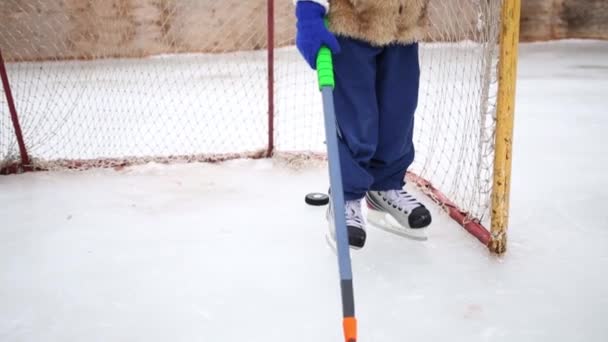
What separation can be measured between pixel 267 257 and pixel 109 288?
0.39 m

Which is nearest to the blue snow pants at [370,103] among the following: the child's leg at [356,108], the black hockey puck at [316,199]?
the child's leg at [356,108]

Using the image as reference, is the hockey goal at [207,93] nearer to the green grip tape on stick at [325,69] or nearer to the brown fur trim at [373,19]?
the brown fur trim at [373,19]

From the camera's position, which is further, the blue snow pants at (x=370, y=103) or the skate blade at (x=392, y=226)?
the skate blade at (x=392, y=226)

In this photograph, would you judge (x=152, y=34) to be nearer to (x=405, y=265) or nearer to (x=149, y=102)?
(x=149, y=102)

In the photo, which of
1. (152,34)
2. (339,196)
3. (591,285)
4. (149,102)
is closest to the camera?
(339,196)

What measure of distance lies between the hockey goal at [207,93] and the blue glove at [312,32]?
1.30ft

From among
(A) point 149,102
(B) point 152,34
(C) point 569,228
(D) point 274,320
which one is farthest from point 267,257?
(B) point 152,34

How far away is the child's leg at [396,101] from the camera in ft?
3.95

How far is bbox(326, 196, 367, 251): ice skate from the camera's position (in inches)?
48.9

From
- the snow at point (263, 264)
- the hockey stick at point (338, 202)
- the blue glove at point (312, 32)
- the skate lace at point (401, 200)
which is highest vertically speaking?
the blue glove at point (312, 32)

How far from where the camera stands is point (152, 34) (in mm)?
4844

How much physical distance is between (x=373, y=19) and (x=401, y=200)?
504 millimetres

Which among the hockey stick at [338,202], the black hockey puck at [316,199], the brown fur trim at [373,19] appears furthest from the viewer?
the black hockey puck at [316,199]

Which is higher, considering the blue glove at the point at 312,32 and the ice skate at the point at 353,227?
the blue glove at the point at 312,32
